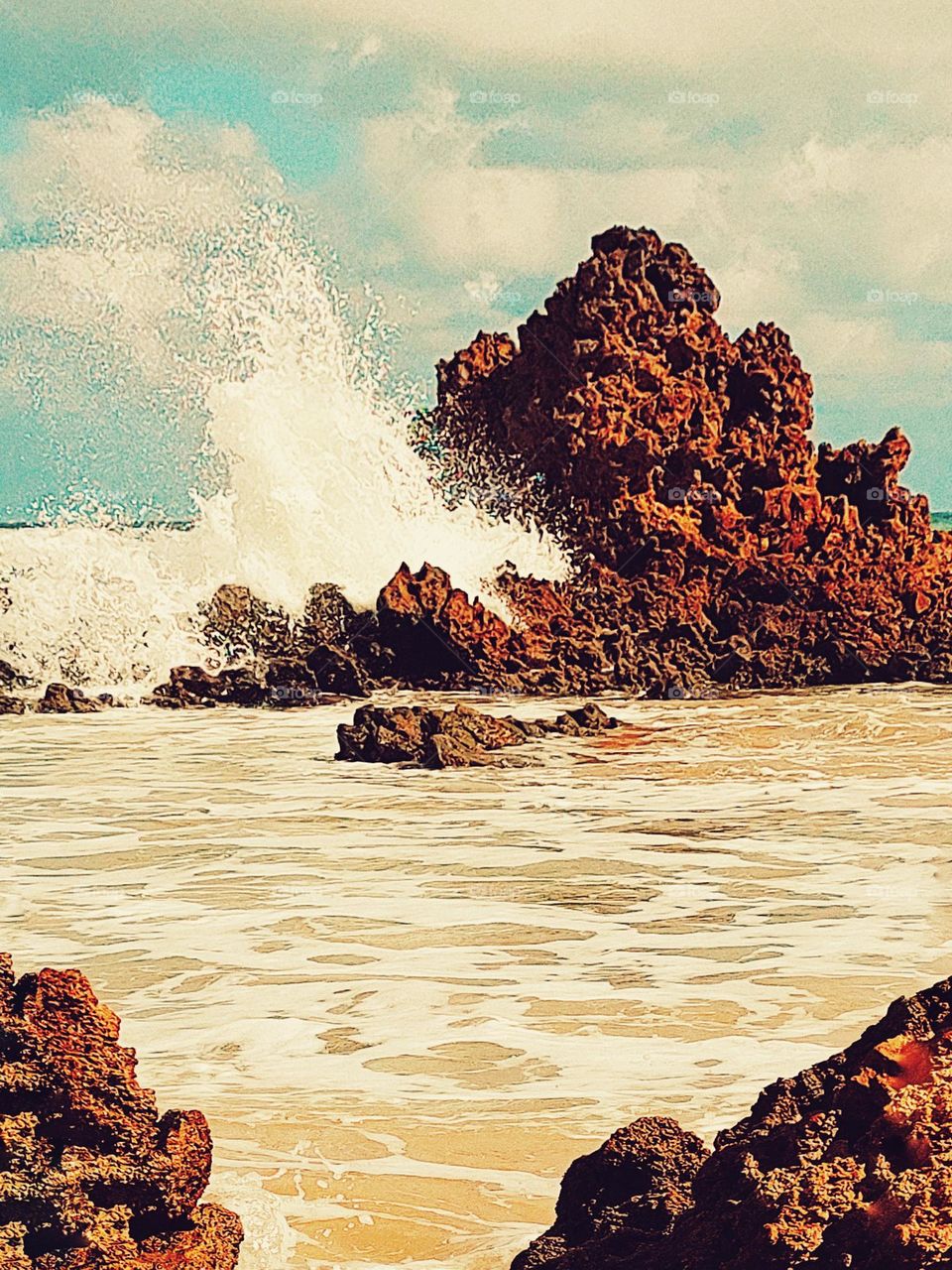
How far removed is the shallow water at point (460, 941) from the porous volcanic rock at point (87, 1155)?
31 cm

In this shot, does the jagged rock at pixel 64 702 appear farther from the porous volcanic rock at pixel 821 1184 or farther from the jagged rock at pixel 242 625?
the porous volcanic rock at pixel 821 1184

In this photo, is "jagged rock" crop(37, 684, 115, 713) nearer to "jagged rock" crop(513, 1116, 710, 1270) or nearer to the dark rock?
the dark rock

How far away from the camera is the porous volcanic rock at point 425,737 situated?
950cm

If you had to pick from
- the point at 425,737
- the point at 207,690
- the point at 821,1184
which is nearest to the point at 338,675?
the point at 207,690

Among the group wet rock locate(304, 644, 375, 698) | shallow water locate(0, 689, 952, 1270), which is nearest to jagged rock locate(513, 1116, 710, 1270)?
shallow water locate(0, 689, 952, 1270)

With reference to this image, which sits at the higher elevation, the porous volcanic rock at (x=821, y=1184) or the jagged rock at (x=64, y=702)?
the jagged rock at (x=64, y=702)

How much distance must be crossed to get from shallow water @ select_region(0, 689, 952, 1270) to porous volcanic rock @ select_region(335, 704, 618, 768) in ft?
0.79

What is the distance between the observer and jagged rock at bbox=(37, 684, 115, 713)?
12.8 metres

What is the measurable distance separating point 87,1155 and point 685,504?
44.4 ft

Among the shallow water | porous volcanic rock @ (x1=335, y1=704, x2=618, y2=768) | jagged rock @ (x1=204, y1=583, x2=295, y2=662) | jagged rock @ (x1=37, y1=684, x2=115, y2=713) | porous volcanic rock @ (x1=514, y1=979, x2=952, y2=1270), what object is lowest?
the shallow water

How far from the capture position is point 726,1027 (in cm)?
437

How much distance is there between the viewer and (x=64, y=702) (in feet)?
42.1

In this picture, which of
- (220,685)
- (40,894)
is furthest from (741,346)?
(40,894)

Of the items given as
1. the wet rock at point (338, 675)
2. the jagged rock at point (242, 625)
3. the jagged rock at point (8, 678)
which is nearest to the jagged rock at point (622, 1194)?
the wet rock at point (338, 675)
